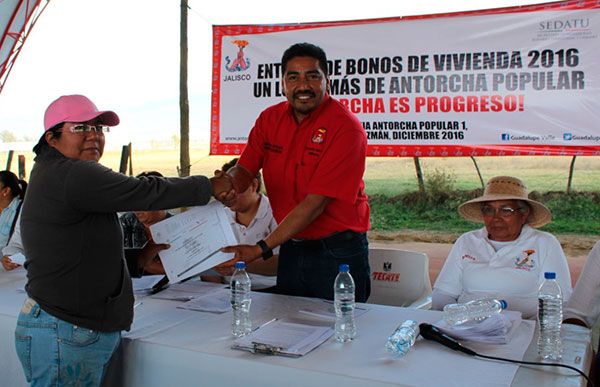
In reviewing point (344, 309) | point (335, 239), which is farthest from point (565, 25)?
point (344, 309)

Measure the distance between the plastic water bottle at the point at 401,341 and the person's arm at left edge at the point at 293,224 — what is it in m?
0.68

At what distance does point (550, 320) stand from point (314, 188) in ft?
3.36

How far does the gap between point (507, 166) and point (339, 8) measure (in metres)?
5.02

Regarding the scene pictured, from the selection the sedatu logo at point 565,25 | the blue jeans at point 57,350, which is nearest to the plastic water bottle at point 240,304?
the blue jeans at point 57,350

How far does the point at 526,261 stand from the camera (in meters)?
2.79

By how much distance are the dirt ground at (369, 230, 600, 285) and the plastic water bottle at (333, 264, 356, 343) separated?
6276 millimetres

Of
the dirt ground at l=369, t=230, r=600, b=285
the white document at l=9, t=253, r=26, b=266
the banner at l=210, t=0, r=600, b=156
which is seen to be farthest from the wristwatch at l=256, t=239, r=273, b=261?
the dirt ground at l=369, t=230, r=600, b=285

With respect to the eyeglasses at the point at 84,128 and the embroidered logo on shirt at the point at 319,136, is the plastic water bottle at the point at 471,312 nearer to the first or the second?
the embroidered logo on shirt at the point at 319,136

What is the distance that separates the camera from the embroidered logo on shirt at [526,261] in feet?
9.13

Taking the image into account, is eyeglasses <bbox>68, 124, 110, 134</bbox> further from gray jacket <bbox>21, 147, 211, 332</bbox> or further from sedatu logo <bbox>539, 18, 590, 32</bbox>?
sedatu logo <bbox>539, 18, 590, 32</bbox>

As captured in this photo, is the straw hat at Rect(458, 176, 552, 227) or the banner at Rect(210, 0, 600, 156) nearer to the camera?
the straw hat at Rect(458, 176, 552, 227)

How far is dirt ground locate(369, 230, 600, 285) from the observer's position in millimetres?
9180

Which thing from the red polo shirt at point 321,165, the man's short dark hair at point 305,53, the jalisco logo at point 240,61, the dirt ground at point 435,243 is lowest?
the dirt ground at point 435,243

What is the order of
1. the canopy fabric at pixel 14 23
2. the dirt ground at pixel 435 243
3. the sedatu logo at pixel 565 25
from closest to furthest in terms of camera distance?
the sedatu logo at pixel 565 25, the canopy fabric at pixel 14 23, the dirt ground at pixel 435 243
